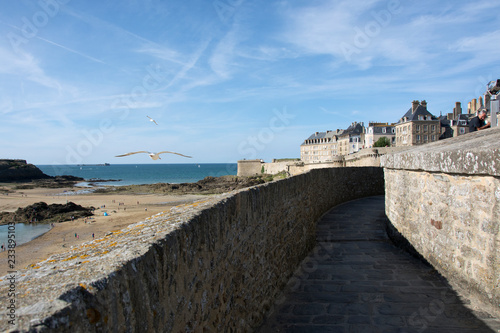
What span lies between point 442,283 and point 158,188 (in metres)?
48.6

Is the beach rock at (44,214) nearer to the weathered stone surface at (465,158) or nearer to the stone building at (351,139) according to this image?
the weathered stone surface at (465,158)

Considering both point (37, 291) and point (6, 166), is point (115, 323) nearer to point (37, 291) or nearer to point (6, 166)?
point (37, 291)

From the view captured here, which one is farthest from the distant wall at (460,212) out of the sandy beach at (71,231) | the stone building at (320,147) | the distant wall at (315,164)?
the stone building at (320,147)

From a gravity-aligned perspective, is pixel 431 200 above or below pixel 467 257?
above

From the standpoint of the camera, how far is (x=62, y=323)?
4.10ft

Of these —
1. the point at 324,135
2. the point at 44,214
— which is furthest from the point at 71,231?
the point at 324,135

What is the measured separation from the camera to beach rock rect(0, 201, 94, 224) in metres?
24.7

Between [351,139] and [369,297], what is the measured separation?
7546 centimetres

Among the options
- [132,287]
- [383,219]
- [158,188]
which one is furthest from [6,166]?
[132,287]

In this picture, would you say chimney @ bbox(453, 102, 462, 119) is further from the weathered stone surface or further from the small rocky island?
the small rocky island

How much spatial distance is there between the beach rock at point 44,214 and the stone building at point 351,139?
196ft

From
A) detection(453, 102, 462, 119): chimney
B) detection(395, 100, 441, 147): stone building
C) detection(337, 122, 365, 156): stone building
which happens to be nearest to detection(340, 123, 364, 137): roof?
detection(337, 122, 365, 156): stone building

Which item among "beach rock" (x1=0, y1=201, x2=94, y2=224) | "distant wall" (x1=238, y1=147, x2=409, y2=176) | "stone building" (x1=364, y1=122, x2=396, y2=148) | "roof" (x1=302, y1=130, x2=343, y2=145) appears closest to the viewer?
"beach rock" (x1=0, y1=201, x2=94, y2=224)

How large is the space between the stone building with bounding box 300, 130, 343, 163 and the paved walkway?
251ft
